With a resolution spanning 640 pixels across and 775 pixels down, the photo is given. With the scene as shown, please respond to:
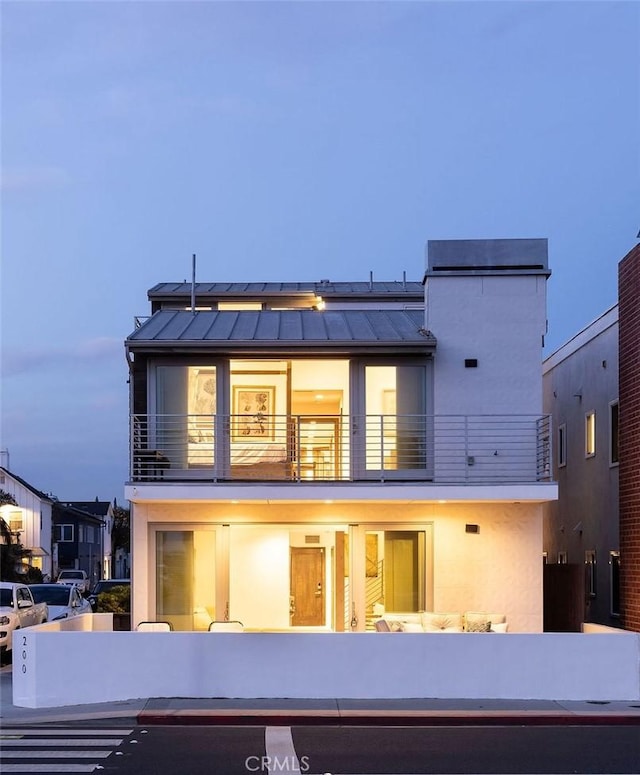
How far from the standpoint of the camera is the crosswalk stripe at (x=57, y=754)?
1265 centimetres

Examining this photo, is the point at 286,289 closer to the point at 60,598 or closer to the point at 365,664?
the point at 60,598

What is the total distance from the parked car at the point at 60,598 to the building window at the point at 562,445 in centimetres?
1279

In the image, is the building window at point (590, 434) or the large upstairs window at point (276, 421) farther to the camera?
the building window at point (590, 434)

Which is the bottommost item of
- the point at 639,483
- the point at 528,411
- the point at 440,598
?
the point at 440,598

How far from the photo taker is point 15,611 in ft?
80.1

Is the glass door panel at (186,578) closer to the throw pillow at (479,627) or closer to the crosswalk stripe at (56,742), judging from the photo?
the throw pillow at (479,627)

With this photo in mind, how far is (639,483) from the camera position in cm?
2005

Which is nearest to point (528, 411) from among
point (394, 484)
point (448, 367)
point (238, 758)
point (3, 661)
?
point (448, 367)

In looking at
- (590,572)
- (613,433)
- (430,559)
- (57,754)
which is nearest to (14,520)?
(590,572)

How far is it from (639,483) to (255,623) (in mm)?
7343

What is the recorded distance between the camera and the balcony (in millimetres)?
20538

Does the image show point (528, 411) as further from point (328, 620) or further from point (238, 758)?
point (238, 758)

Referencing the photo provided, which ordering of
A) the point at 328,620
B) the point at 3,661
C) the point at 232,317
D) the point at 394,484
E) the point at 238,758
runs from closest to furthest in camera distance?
the point at 238,758 < the point at 394,484 < the point at 328,620 < the point at 232,317 < the point at 3,661

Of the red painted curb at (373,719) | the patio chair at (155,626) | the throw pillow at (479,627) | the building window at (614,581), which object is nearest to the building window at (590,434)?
the building window at (614,581)
